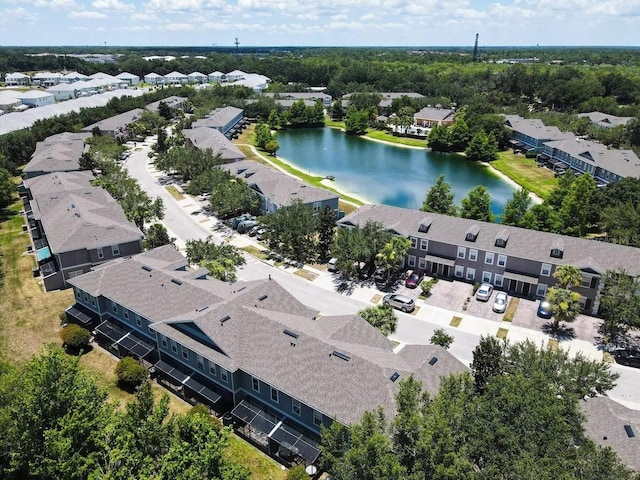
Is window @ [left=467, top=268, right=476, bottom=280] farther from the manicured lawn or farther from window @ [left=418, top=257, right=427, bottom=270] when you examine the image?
the manicured lawn

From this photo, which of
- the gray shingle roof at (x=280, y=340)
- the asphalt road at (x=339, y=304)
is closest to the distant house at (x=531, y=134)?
the asphalt road at (x=339, y=304)

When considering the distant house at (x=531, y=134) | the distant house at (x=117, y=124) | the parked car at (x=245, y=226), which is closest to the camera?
the parked car at (x=245, y=226)

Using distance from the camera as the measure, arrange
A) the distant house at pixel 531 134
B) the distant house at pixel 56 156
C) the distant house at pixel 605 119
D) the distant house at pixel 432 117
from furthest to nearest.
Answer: the distant house at pixel 432 117 < the distant house at pixel 605 119 < the distant house at pixel 531 134 < the distant house at pixel 56 156

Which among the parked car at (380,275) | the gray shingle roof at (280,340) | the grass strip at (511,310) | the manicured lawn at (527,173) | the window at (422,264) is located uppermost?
the gray shingle roof at (280,340)

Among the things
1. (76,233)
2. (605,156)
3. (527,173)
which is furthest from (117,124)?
(605,156)

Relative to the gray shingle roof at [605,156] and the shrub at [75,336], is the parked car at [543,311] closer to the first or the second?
the shrub at [75,336]

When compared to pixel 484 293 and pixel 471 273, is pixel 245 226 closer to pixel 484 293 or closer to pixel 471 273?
pixel 471 273

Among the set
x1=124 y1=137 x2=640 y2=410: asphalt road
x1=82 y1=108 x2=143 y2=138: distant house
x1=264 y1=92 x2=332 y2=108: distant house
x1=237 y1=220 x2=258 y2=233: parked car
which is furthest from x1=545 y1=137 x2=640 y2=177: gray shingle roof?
x1=82 y1=108 x2=143 y2=138: distant house
